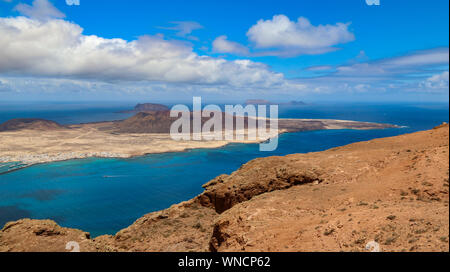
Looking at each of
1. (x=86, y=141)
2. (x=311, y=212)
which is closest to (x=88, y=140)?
(x=86, y=141)

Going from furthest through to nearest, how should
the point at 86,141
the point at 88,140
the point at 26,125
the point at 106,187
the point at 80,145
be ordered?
1. the point at 26,125
2. the point at 88,140
3. the point at 86,141
4. the point at 80,145
5. the point at 106,187

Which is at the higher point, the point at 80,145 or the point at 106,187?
the point at 80,145

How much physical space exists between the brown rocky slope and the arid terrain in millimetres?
60517

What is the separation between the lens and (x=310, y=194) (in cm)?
1468

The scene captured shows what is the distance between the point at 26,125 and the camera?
4395 inches

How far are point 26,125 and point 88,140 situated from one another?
38906mm

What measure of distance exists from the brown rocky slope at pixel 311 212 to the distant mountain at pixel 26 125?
116 m

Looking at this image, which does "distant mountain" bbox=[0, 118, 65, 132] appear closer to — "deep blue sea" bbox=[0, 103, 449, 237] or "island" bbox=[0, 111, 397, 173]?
"island" bbox=[0, 111, 397, 173]

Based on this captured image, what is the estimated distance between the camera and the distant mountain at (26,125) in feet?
349

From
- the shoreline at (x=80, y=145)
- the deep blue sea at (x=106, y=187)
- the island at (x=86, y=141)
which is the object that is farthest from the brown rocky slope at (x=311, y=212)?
the island at (x=86, y=141)

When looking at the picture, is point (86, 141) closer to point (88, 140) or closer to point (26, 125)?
point (88, 140)

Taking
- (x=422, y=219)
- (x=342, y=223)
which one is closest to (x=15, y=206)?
(x=342, y=223)
